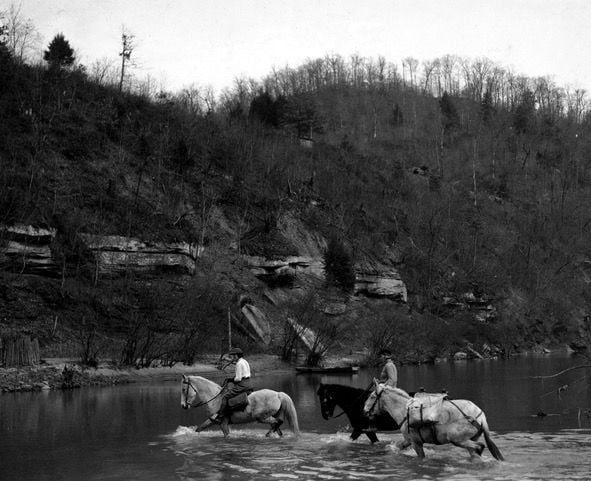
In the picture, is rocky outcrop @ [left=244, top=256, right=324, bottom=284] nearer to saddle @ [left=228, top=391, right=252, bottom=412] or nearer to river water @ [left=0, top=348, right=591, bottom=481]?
river water @ [left=0, top=348, right=591, bottom=481]

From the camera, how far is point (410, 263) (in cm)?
7719

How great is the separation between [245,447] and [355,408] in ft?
10.00

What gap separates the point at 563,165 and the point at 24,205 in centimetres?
9343

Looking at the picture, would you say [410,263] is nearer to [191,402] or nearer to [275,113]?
[275,113]

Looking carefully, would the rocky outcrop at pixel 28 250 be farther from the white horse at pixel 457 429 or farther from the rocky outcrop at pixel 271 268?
the white horse at pixel 457 429

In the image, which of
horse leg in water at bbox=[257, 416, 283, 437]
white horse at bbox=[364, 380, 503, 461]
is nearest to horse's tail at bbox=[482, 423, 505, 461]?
white horse at bbox=[364, 380, 503, 461]

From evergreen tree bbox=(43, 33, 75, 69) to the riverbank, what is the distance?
38421 millimetres

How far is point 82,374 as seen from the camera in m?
35.4

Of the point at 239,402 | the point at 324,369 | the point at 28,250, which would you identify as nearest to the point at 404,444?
the point at 239,402

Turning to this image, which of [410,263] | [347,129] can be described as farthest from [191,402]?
[347,129]

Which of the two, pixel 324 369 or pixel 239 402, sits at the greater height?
pixel 239 402

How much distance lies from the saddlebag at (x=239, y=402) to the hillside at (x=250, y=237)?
601 inches

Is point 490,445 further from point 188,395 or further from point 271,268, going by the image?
point 271,268

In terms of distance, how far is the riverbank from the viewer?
3278cm
